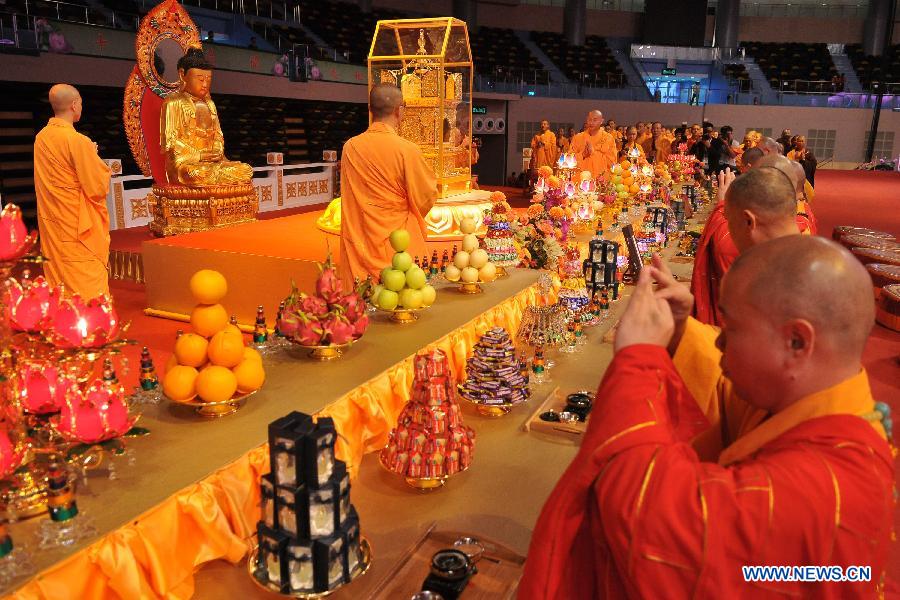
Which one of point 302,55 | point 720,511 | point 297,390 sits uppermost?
point 302,55

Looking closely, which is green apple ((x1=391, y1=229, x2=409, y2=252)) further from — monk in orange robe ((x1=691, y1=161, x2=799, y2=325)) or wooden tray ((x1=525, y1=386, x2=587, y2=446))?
monk in orange robe ((x1=691, y1=161, x2=799, y2=325))

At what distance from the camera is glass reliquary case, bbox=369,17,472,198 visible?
5.82 m

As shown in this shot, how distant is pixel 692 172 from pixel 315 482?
806cm

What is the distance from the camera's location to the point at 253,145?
12695 millimetres

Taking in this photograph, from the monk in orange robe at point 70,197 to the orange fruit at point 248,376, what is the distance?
3.04 m

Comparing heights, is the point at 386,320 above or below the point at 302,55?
below

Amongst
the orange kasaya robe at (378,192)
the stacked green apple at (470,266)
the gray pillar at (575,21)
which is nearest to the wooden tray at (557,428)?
the stacked green apple at (470,266)

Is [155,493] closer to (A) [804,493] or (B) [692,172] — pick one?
(A) [804,493]

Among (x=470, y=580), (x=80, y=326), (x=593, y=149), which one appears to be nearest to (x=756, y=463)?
(x=470, y=580)

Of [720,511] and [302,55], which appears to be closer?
[720,511]

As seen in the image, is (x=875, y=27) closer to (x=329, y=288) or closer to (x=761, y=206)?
(x=761, y=206)

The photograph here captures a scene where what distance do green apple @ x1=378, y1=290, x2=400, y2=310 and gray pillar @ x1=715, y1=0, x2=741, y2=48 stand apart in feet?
69.9

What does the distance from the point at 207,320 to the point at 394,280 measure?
2.70ft

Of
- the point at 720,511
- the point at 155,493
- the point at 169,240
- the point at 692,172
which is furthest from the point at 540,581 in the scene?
the point at 692,172
